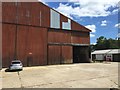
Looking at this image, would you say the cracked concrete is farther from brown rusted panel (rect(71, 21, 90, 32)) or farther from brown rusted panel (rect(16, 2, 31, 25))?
brown rusted panel (rect(71, 21, 90, 32))

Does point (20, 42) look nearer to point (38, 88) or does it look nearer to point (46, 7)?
point (46, 7)

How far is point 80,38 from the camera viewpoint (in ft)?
122

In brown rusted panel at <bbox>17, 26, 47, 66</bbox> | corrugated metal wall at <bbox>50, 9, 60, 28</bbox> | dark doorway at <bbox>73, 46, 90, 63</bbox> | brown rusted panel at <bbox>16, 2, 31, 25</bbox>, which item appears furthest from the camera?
dark doorway at <bbox>73, 46, 90, 63</bbox>

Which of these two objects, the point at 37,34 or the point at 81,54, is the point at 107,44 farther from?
the point at 37,34

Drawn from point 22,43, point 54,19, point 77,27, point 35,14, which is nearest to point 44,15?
point 35,14

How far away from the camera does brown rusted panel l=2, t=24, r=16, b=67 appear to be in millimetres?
27828

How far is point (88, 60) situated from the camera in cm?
3922

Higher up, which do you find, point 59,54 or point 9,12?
point 9,12

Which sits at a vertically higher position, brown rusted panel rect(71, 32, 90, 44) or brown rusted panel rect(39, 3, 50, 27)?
brown rusted panel rect(39, 3, 50, 27)

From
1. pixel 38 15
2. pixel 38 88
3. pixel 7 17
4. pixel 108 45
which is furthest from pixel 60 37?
pixel 108 45

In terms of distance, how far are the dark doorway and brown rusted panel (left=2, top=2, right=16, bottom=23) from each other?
14239mm

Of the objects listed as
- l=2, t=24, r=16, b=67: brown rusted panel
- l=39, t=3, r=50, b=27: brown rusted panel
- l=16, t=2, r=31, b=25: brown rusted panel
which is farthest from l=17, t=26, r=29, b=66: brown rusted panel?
l=39, t=3, r=50, b=27: brown rusted panel

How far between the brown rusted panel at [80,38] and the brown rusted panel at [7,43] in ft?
37.8

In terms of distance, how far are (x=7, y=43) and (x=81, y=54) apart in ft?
52.3
